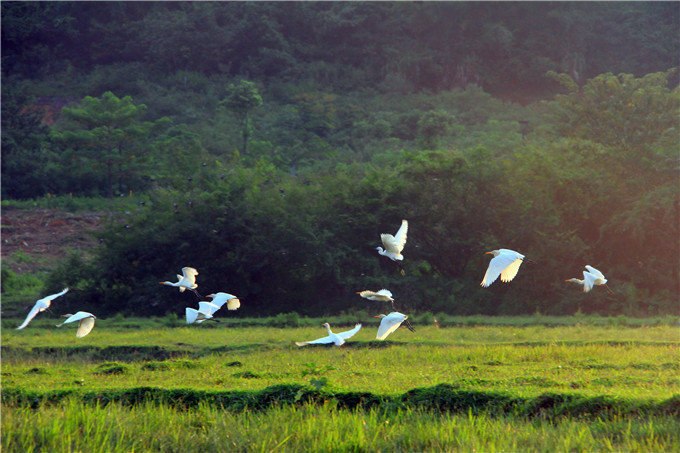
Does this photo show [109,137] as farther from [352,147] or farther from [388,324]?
[388,324]

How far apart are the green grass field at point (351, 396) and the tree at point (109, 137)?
13225 millimetres

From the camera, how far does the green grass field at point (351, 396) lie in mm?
6156

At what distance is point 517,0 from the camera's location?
108 feet

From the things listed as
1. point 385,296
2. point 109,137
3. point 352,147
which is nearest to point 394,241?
point 385,296

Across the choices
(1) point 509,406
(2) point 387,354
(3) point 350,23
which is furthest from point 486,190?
(3) point 350,23

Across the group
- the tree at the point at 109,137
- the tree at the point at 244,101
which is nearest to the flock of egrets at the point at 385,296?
the tree at the point at 109,137

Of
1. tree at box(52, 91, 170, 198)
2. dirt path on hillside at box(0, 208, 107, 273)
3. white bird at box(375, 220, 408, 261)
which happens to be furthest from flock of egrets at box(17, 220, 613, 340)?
tree at box(52, 91, 170, 198)

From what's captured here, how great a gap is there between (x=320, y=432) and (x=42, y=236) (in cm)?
1686

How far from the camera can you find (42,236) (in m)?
20.9

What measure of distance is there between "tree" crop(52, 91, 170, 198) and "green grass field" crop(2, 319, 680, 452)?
13225mm

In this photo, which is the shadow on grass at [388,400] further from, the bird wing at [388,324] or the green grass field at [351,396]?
the bird wing at [388,324]

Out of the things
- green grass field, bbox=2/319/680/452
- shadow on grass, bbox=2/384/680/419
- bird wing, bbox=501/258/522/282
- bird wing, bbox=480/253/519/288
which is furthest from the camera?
bird wing, bbox=501/258/522/282

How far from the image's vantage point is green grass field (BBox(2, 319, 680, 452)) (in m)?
6.16

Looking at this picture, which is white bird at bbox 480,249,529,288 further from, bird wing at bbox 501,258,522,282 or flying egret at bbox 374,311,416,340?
flying egret at bbox 374,311,416,340
